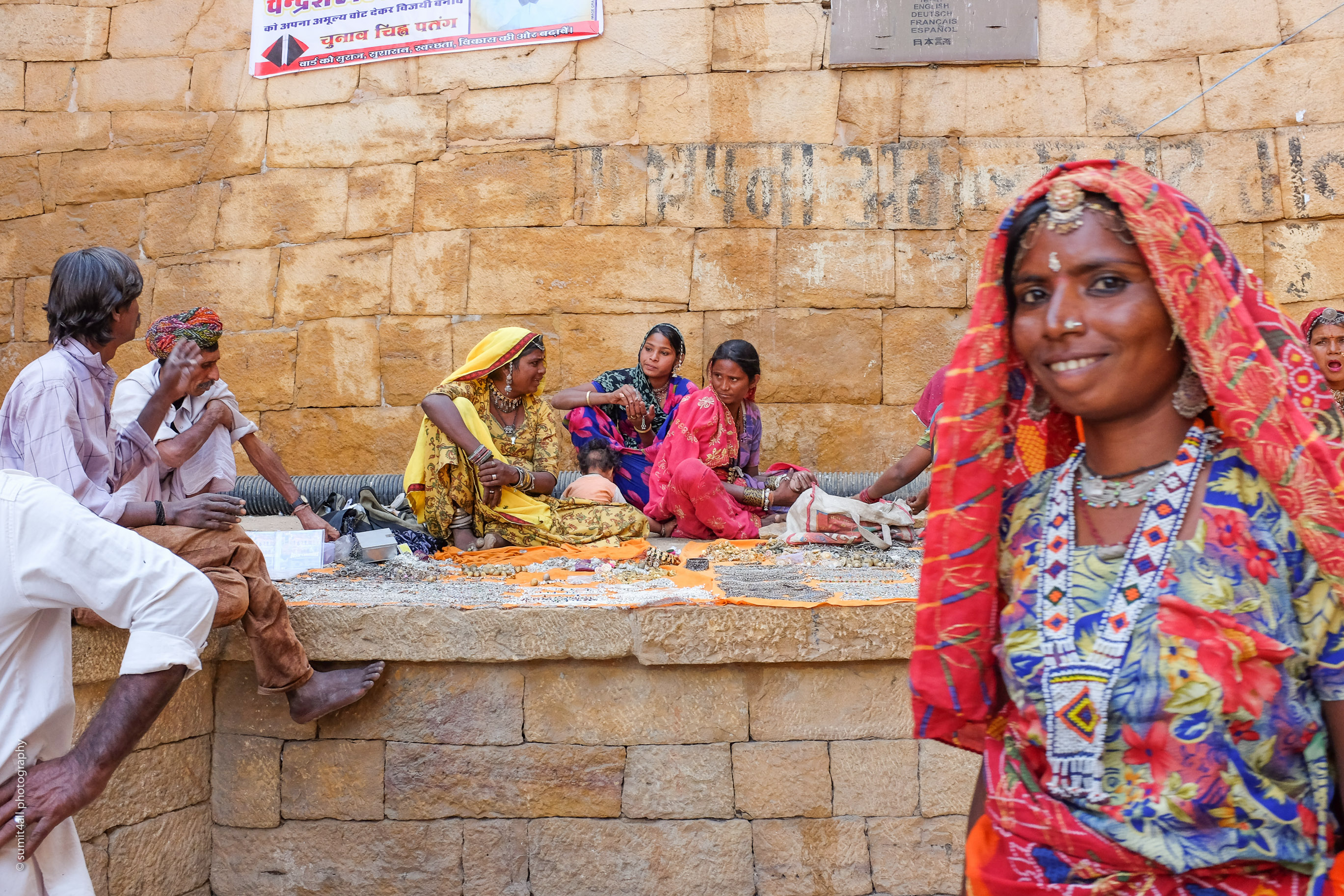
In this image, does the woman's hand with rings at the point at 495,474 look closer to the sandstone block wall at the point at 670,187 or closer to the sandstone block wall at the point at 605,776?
the sandstone block wall at the point at 670,187

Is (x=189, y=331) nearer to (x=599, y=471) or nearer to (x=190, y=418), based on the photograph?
(x=190, y=418)

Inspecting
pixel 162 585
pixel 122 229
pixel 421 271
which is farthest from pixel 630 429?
pixel 162 585

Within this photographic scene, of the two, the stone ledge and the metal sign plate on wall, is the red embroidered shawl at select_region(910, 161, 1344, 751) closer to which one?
the stone ledge

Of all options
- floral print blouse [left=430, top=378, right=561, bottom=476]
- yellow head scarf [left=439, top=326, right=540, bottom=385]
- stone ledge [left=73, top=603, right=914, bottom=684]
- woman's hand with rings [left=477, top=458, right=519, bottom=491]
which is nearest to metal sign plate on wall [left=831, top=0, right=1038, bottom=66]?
yellow head scarf [left=439, top=326, right=540, bottom=385]

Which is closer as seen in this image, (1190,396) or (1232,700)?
(1232,700)

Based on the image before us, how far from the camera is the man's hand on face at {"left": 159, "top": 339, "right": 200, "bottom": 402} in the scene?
388cm

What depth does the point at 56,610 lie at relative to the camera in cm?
197

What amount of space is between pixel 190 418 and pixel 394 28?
407 cm

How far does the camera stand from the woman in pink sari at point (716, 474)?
6078 mm

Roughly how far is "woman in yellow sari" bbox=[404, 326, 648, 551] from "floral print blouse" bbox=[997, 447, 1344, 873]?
15.1 ft

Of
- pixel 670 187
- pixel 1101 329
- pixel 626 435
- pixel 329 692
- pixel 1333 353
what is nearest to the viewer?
pixel 1101 329

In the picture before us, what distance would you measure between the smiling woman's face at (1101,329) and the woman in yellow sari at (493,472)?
4515 millimetres

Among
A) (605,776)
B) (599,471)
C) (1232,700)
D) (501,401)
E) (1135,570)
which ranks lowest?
(605,776)

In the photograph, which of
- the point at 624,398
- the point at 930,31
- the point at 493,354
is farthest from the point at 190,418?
the point at 930,31
